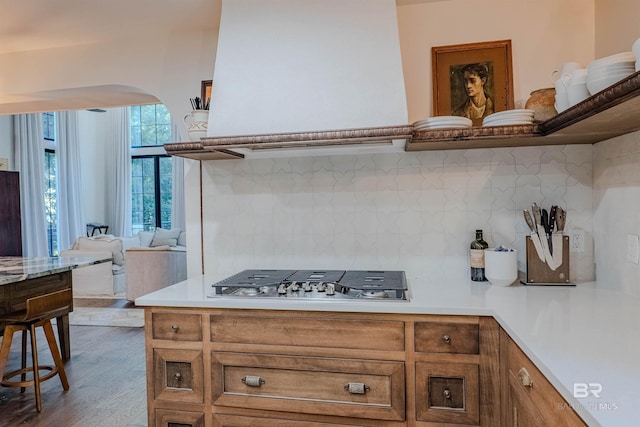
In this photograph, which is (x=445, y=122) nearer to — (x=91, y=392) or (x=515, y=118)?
(x=515, y=118)

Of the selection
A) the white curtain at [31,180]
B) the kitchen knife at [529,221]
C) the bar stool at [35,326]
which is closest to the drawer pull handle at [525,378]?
the kitchen knife at [529,221]

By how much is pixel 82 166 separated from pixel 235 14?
8379 mm

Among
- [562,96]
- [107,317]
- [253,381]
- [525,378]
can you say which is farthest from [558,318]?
[107,317]

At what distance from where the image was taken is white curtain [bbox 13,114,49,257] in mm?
7062

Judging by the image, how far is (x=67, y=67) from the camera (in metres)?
2.75

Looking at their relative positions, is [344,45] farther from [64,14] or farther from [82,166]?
[82,166]

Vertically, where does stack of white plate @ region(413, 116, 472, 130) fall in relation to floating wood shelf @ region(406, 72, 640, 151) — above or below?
above

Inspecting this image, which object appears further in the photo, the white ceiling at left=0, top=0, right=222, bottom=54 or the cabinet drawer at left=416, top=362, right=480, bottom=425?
the white ceiling at left=0, top=0, right=222, bottom=54

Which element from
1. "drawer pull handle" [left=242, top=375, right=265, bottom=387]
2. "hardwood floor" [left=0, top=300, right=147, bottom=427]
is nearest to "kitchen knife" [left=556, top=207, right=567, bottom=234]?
"drawer pull handle" [left=242, top=375, right=265, bottom=387]

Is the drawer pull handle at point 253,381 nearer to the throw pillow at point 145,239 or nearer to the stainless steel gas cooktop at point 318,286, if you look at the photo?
the stainless steel gas cooktop at point 318,286

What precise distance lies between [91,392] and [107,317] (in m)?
2.09

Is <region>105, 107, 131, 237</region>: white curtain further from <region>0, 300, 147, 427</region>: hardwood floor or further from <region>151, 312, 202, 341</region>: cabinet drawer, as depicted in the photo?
<region>151, 312, 202, 341</region>: cabinet drawer

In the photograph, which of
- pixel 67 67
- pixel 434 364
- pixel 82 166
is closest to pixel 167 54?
pixel 67 67

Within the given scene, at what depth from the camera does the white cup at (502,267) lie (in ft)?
6.39
